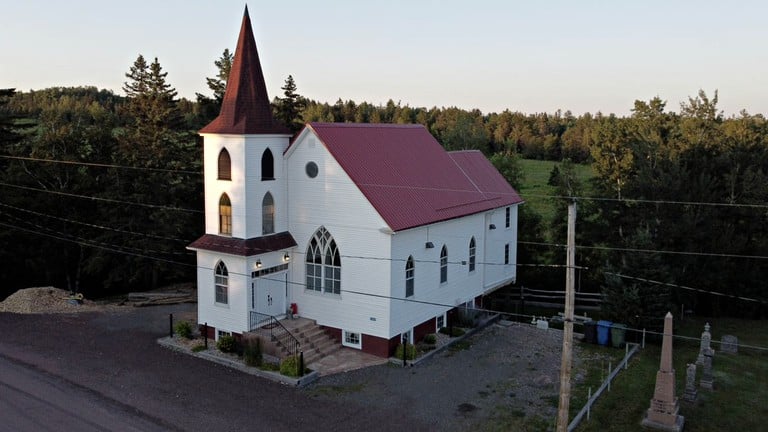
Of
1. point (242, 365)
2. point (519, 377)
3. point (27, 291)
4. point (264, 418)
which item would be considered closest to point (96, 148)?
point (27, 291)

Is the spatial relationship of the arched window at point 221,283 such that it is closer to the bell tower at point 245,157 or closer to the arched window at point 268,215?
the bell tower at point 245,157

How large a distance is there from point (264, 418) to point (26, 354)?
9436mm

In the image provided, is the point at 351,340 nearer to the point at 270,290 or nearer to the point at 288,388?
the point at 270,290

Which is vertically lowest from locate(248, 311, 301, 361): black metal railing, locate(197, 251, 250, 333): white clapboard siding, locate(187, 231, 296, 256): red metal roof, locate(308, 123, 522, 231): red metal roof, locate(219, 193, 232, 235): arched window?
locate(248, 311, 301, 361): black metal railing

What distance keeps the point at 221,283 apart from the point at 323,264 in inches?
142

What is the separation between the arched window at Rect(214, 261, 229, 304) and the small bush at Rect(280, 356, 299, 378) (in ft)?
12.7

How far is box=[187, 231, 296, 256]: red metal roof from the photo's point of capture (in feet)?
68.8

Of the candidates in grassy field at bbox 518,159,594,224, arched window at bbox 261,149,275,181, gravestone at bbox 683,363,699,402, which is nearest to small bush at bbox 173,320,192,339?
arched window at bbox 261,149,275,181

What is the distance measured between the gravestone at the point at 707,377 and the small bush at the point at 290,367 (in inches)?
488

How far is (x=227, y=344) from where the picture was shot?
2069cm

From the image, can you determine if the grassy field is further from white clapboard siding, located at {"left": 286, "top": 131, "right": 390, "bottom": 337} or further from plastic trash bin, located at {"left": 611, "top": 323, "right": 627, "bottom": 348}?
white clapboard siding, located at {"left": 286, "top": 131, "right": 390, "bottom": 337}

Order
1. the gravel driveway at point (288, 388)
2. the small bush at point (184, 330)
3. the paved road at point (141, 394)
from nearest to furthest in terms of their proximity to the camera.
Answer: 1. the paved road at point (141, 394)
2. the gravel driveway at point (288, 388)
3. the small bush at point (184, 330)

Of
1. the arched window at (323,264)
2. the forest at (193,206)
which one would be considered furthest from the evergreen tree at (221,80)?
the arched window at (323,264)

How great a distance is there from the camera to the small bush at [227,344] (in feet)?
67.9
